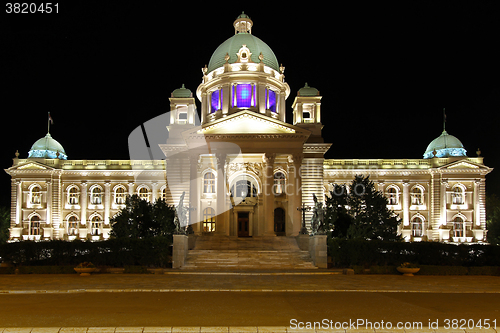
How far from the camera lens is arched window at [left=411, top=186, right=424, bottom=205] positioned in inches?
2361

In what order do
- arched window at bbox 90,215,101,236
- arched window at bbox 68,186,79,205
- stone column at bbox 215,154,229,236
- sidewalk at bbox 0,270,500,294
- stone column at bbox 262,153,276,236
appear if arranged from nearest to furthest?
1. sidewalk at bbox 0,270,500,294
2. stone column at bbox 262,153,276,236
3. stone column at bbox 215,154,229,236
4. arched window at bbox 90,215,101,236
5. arched window at bbox 68,186,79,205

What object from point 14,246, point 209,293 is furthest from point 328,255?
point 14,246

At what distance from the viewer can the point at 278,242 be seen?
39312 mm

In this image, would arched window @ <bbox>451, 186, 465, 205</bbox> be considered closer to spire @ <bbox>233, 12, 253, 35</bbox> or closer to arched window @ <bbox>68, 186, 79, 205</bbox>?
spire @ <bbox>233, 12, 253, 35</bbox>

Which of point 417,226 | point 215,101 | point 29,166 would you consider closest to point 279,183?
point 215,101

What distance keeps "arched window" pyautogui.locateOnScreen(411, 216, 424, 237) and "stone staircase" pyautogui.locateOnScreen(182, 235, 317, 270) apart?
87.0 feet

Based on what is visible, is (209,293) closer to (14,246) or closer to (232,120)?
(14,246)

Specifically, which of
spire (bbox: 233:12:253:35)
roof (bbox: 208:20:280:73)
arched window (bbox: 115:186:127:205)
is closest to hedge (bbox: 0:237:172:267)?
arched window (bbox: 115:186:127:205)

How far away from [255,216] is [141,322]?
3787cm

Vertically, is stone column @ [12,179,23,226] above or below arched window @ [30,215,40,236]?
above

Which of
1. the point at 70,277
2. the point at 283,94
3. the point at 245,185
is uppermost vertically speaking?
the point at 283,94

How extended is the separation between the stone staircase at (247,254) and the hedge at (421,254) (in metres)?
3.86

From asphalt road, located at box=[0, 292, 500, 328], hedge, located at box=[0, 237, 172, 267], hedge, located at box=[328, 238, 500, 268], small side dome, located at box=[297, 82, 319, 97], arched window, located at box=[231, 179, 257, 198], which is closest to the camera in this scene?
asphalt road, located at box=[0, 292, 500, 328]

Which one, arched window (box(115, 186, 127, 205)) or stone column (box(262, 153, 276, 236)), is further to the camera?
arched window (box(115, 186, 127, 205))
